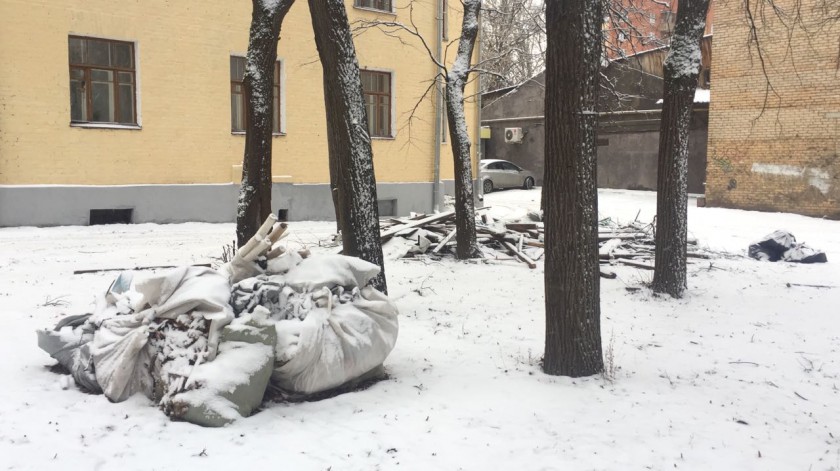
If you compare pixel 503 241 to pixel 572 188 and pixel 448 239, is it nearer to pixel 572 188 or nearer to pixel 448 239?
pixel 448 239

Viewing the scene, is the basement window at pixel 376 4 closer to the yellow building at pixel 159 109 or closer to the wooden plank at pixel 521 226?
the yellow building at pixel 159 109

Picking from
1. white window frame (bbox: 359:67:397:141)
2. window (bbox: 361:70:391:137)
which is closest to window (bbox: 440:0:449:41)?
white window frame (bbox: 359:67:397:141)

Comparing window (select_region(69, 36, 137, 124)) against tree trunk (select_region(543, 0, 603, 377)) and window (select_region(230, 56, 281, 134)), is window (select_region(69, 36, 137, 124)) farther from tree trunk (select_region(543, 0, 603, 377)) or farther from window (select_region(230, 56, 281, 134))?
tree trunk (select_region(543, 0, 603, 377))

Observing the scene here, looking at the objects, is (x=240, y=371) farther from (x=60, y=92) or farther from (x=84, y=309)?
(x=60, y=92)

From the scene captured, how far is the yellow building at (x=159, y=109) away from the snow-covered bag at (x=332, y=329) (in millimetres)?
10148

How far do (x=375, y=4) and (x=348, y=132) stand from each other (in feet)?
38.3

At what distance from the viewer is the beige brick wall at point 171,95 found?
12.1 metres

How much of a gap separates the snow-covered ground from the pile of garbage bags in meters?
0.15

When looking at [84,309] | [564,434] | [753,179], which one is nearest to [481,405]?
[564,434]

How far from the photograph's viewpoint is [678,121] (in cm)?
740

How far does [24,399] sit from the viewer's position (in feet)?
12.8

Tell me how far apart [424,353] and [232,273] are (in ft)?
5.92

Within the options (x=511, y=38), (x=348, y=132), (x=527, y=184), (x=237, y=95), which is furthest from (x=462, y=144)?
(x=527, y=184)

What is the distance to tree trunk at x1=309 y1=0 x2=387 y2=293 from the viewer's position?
6145 mm
